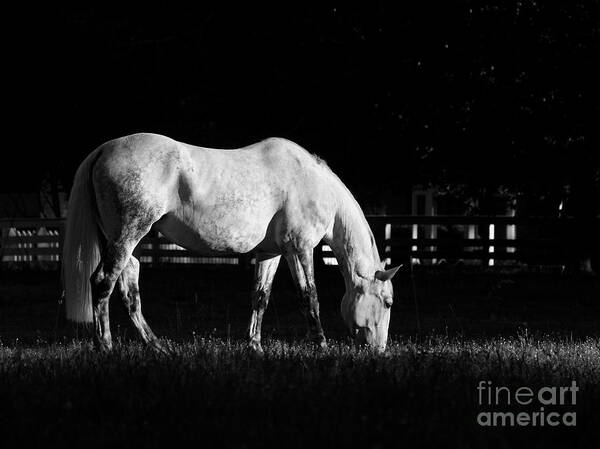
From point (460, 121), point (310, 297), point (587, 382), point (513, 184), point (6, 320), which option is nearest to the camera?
point (587, 382)

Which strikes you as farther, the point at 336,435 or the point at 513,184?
the point at 513,184

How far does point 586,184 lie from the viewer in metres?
23.0

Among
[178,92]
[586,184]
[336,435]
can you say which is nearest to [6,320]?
[178,92]

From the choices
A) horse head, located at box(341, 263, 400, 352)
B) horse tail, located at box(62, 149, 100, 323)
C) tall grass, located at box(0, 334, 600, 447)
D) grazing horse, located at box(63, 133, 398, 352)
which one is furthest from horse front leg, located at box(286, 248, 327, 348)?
tall grass, located at box(0, 334, 600, 447)

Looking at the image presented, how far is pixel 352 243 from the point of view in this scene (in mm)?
10719

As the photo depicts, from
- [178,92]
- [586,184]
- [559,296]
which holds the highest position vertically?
[178,92]

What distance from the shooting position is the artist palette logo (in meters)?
5.64

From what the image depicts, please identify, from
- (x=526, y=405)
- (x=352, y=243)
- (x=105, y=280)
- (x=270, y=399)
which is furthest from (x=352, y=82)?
(x=270, y=399)

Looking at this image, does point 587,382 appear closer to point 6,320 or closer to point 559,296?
point 6,320

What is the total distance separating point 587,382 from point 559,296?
40.2ft

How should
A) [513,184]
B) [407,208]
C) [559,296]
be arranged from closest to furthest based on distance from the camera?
[559,296] < [513,184] < [407,208]

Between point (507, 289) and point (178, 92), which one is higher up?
point (178, 92)

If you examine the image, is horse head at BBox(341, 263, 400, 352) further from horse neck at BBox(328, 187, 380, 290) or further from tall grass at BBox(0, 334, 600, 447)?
tall grass at BBox(0, 334, 600, 447)

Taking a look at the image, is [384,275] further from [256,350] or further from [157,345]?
[157,345]
